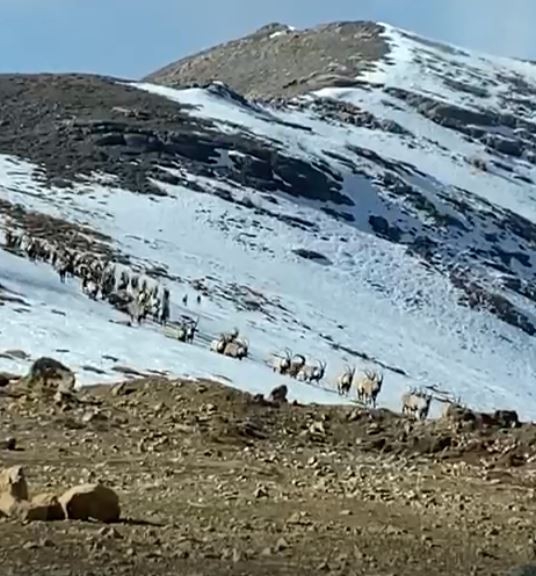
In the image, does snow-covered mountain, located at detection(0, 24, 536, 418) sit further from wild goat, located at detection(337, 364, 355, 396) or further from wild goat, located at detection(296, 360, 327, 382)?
wild goat, located at detection(296, 360, 327, 382)

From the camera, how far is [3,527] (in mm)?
9273


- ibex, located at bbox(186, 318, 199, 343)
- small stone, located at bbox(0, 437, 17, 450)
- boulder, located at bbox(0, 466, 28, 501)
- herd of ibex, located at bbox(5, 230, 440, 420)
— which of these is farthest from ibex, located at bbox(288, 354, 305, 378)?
boulder, located at bbox(0, 466, 28, 501)

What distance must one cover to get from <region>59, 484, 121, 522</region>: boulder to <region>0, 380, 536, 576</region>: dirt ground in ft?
0.46

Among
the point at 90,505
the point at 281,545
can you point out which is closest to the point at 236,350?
the point at 90,505

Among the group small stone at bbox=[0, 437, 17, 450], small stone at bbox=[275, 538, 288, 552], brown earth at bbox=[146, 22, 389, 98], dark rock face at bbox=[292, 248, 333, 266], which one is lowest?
small stone at bbox=[0, 437, 17, 450]

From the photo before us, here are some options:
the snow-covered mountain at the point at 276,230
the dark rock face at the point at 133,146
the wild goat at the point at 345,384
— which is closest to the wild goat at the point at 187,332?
the snow-covered mountain at the point at 276,230

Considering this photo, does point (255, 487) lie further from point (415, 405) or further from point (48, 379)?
point (415, 405)

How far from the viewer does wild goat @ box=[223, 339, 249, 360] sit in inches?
1528

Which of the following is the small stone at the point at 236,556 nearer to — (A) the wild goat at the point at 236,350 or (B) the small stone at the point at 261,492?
(B) the small stone at the point at 261,492

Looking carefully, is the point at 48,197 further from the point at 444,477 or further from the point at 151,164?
the point at 444,477

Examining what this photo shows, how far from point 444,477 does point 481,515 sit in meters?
2.74

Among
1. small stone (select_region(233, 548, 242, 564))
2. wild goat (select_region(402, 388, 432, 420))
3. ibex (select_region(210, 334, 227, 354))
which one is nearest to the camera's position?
small stone (select_region(233, 548, 242, 564))

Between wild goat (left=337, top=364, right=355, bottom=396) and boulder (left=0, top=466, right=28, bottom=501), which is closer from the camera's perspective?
boulder (left=0, top=466, right=28, bottom=501)

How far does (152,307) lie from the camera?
44219 millimetres
